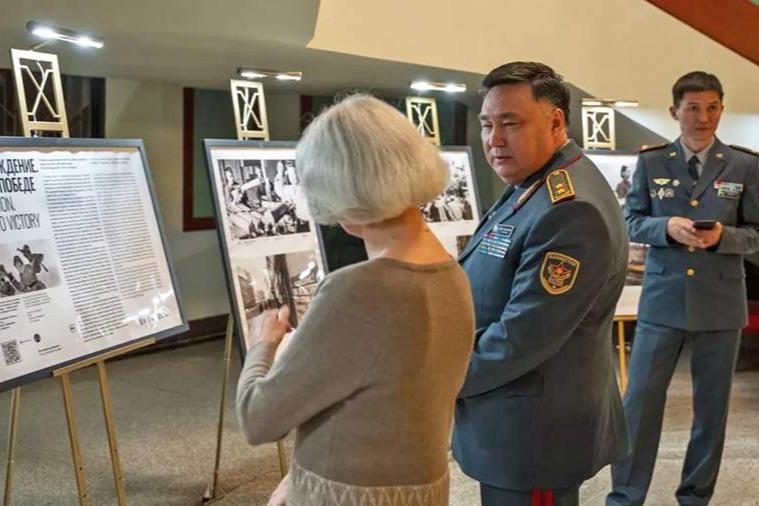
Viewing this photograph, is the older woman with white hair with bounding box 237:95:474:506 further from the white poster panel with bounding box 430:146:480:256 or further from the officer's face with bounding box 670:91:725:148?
the white poster panel with bounding box 430:146:480:256

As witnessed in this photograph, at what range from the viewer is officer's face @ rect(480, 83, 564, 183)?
63.7 inches

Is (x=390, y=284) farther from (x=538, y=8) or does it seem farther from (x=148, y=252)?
(x=538, y=8)

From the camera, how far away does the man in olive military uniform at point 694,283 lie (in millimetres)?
2584

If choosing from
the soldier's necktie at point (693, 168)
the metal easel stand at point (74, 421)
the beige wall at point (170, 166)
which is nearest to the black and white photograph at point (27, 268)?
the metal easel stand at point (74, 421)

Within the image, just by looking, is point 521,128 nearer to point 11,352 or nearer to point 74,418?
point 11,352

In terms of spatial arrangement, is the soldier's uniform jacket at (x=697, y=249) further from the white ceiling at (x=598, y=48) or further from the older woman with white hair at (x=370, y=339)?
the older woman with white hair at (x=370, y=339)

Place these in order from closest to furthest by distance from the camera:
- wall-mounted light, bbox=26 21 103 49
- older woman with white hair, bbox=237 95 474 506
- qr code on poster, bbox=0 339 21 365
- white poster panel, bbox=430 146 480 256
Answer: older woman with white hair, bbox=237 95 474 506 < qr code on poster, bbox=0 339 21 365 < wall-mounted light, bbox=26 21 103 49 < white poster panel, bbox=430 146 480 256

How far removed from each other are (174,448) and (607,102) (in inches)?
103

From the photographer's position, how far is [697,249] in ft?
8.55

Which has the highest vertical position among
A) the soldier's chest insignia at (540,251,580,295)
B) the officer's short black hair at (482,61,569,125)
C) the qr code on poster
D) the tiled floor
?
the officer's short black hair at (482,61,569,125)

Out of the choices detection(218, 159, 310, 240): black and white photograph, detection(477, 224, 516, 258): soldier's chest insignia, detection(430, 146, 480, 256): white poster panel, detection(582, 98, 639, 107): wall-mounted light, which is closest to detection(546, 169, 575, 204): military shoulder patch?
detection(477, 224, 516, 258): soldier's chest insignia

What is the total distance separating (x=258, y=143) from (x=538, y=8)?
2088mm

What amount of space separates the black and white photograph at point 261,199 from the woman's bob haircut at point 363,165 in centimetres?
152

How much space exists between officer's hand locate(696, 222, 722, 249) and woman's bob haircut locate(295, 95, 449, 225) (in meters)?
1.65
